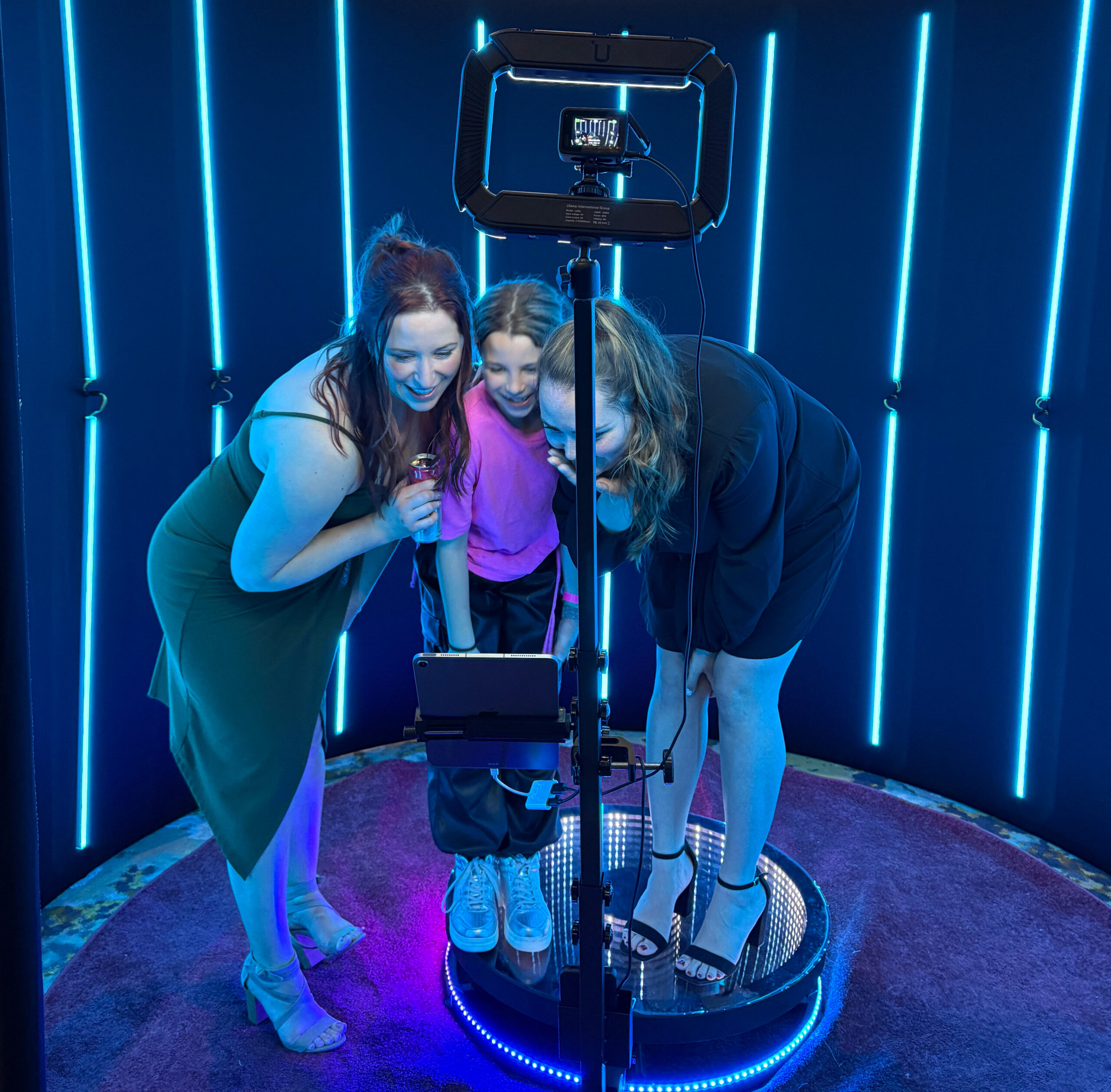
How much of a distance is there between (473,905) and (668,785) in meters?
0.46

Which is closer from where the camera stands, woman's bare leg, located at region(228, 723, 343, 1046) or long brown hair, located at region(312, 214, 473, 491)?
long brown hair, located at region(312, 214, 473, 491)

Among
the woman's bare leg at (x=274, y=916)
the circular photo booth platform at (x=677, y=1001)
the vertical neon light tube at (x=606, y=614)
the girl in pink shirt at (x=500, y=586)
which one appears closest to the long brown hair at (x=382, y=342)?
the girl in pink shirt at (x=500, y=586)

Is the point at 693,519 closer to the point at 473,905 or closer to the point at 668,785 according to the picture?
the point at 668,785

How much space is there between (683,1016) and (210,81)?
2331 mm

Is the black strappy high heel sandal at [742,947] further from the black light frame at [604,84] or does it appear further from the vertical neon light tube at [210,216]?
the vertical neon light tube at [210,216]

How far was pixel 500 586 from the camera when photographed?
6.40 feet

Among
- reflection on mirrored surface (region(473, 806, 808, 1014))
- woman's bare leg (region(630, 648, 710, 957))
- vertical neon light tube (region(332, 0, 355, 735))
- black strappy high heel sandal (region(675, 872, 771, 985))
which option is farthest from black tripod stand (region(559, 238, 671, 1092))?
vertical neon light tube (region(332, 0, 355, 735))

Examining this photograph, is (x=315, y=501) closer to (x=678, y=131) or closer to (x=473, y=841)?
(x=473, y=841)

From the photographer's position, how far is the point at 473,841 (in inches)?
81.0

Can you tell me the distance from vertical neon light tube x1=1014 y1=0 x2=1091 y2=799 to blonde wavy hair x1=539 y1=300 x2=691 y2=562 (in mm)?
1420

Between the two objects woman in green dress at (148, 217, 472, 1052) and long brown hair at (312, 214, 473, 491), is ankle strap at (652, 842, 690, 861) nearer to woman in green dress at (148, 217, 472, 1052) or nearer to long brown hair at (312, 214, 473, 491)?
woman in green dress at (148, 217, 472, 1052)

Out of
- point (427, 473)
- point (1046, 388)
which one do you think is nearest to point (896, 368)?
point (1046, 388)

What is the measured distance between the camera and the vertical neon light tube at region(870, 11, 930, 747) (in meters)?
2.64

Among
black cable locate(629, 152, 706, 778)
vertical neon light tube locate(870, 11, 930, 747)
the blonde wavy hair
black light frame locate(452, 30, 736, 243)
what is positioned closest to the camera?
black light frame locate(452, 30, 736, 243)
